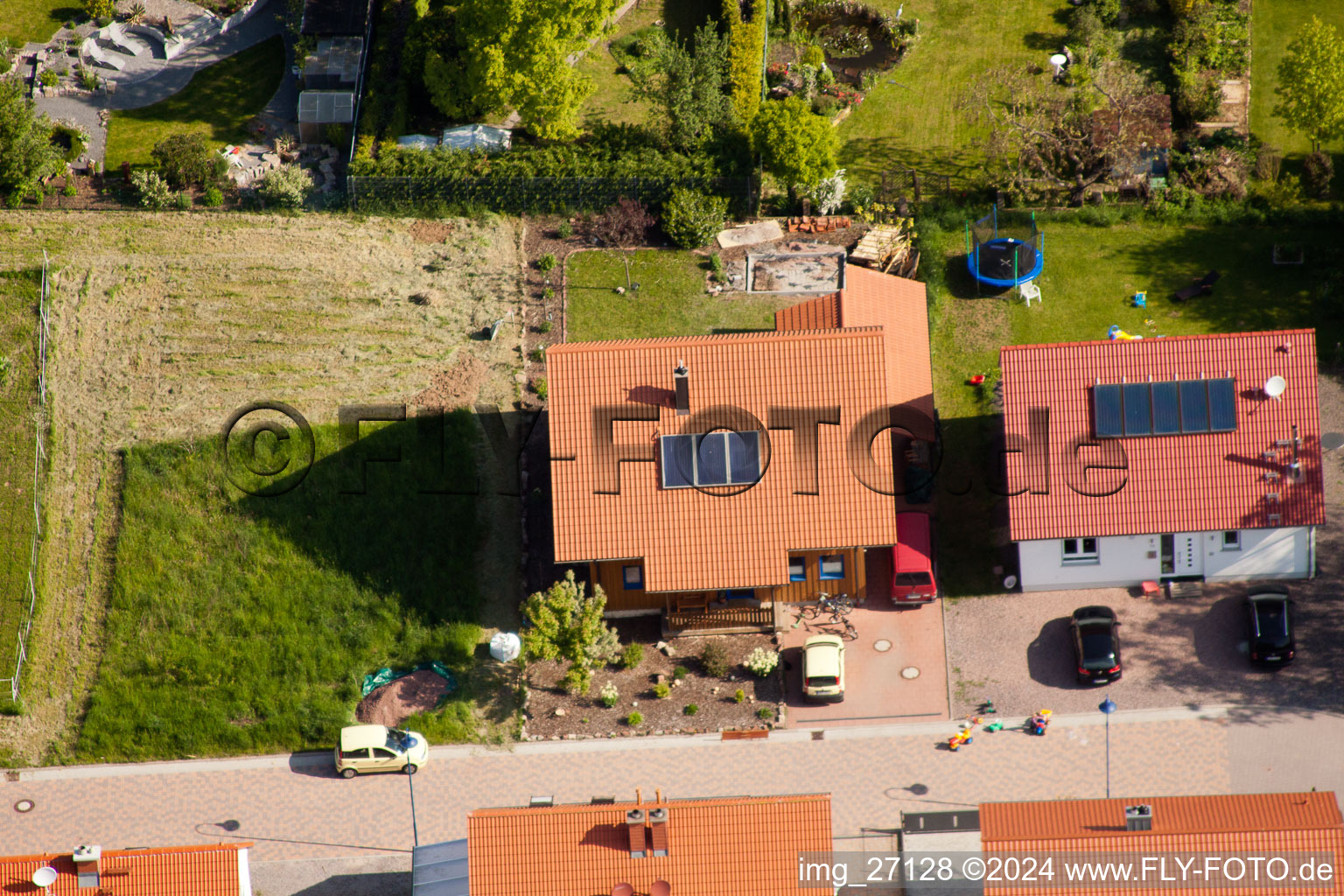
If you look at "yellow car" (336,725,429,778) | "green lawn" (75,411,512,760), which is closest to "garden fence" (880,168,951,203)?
"green lawn" (75,411,512,760)

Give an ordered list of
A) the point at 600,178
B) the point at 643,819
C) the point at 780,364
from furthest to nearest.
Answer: the point at 600,178
the point at 780,364
the point at 643,819

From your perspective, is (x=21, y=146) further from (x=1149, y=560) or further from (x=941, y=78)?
(x=1149, y=560)

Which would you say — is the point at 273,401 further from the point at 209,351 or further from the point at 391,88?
the point at 391,88

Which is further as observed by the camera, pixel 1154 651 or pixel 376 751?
pixel 1154 651

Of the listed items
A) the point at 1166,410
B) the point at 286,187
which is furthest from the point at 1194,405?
the point at 286,187

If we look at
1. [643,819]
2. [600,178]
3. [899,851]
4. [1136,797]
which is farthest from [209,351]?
[1136,797]
